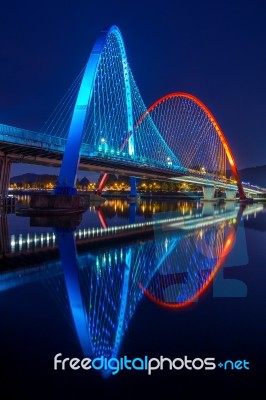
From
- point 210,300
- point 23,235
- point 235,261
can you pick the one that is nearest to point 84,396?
point 210,300

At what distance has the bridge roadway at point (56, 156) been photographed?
35.0 metres

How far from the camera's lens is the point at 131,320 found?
6.89 metres

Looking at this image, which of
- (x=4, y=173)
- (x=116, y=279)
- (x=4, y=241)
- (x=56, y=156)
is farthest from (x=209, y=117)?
(x=116, y=279)

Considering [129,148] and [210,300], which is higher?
[129,148]

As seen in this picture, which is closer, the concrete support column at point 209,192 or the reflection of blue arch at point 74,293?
the reflection of blue arch at point 74,293

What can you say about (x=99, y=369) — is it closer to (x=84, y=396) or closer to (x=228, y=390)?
(x=84, y=396)

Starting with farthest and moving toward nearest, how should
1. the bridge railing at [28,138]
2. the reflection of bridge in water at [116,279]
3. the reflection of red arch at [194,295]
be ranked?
the bridge railing at [28,138] < the reflection of red arch at [194,295] < the reflection of bridge in water at [116,279]

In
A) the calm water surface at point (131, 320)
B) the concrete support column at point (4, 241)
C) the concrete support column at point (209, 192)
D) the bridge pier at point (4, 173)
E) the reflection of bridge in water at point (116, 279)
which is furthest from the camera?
the concrete support column at point (209, 192)

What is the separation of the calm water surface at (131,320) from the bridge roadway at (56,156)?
73.5ft

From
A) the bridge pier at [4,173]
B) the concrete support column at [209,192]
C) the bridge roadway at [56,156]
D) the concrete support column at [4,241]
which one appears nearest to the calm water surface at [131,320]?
the concrete support column at [4,241]

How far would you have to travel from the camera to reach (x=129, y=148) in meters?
61.3

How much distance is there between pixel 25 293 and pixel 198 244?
31.0 feet

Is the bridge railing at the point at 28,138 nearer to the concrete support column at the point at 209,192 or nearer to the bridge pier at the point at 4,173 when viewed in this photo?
the bridge pier at the point at 4,173

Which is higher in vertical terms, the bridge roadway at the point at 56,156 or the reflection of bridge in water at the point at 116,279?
the bridge roadway at the point at 56,156
